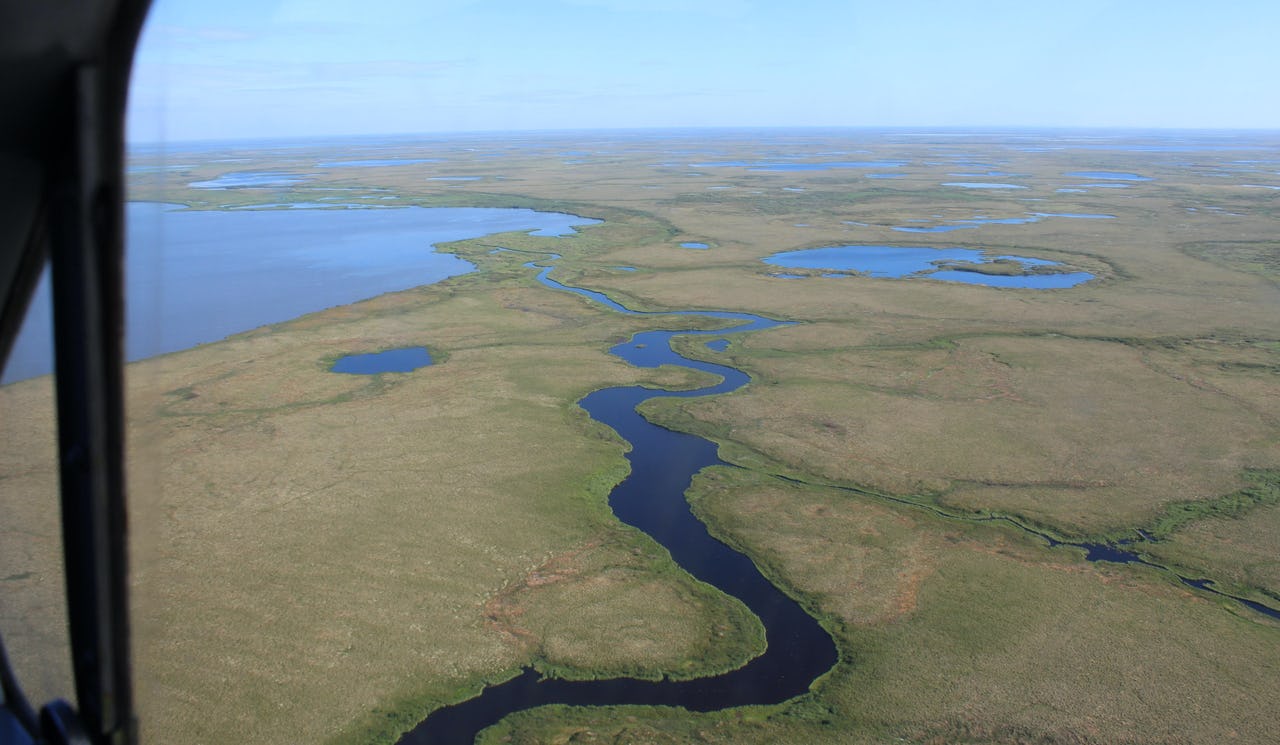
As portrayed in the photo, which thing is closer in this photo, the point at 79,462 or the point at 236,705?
the point at 79,462

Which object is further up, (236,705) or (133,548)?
(133,548)

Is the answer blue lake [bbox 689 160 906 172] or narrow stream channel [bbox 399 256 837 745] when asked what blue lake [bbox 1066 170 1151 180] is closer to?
blue lake [bbox 689 160 906 172]

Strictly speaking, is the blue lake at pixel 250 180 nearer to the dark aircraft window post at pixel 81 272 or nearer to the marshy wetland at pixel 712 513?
the marshy wetland at pixel 712 513

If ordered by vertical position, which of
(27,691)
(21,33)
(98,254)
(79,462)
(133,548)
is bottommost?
(27,691)

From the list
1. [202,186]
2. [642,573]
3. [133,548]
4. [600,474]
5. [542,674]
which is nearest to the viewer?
[133,548]

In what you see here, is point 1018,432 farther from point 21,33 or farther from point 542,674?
point 21,33

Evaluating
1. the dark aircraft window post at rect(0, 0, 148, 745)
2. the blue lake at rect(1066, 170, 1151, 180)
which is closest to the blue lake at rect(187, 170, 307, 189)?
the blue lake at rect(1066, 170, 1151, 180)

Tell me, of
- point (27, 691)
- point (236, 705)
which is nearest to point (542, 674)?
point (236, 705)
